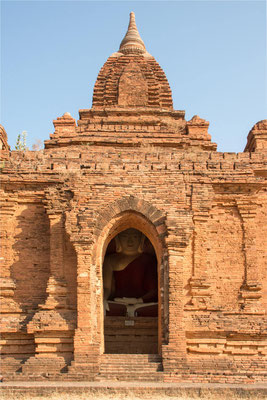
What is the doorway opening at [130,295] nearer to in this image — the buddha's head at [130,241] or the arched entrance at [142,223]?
the buddha's head at [130,241]

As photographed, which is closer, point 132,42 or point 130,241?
point 130,241

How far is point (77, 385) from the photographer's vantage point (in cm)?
1285

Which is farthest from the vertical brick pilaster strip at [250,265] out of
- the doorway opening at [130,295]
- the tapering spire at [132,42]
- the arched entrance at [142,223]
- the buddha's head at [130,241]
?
the tapering spire at [132,42]

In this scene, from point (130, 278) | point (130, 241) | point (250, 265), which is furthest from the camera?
point (130, 278)

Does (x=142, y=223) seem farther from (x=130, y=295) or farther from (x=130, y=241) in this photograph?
(x=130, y=295)

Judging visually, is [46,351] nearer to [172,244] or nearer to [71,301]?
[71,301]

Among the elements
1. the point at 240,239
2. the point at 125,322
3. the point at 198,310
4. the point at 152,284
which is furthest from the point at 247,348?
the point at 152,284

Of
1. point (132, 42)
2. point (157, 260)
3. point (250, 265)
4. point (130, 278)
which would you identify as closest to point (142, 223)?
point (157, 260)

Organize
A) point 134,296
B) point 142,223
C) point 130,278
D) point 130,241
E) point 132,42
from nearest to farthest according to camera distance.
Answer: point 142,223 < point 130,241 < point 134,296 < point 130,278 < point 132,42

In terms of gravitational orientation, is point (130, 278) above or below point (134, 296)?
above

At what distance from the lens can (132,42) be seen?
25.2 metres

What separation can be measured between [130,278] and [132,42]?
10889 mm

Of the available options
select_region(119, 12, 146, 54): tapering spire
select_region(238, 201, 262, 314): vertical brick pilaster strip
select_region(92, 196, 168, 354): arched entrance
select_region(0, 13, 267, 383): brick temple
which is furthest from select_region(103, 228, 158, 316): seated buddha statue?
select_region(119, 12, 146, 54): tapering spire

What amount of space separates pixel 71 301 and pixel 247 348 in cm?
475
